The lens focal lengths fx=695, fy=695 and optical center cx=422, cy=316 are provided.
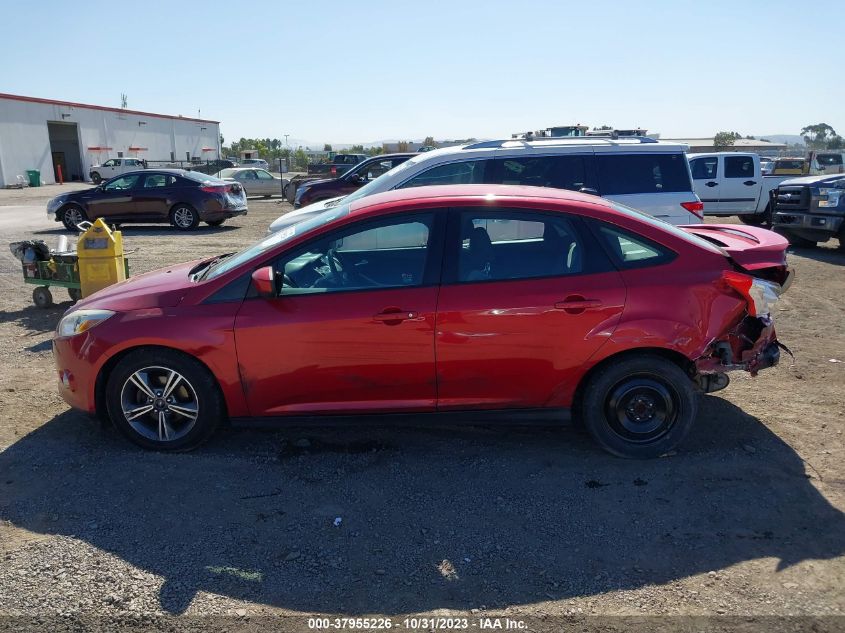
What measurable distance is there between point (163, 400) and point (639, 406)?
3.05 meters

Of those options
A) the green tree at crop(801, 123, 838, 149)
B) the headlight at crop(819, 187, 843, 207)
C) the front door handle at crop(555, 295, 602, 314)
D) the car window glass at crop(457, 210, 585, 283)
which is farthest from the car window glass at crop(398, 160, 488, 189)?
the green tree at crop(801, 123, 838, 149)

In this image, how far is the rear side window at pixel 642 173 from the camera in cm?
822

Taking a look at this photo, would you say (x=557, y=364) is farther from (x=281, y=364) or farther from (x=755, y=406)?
(x=755, y=406)

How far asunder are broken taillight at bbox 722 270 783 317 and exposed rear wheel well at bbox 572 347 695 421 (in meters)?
0.51

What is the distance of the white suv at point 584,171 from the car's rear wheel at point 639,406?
414 centimetres

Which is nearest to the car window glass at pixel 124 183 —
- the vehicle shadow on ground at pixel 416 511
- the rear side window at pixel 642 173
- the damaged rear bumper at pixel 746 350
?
the rear side window at pixel 642 173

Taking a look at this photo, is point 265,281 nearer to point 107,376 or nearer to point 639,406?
point 107,376

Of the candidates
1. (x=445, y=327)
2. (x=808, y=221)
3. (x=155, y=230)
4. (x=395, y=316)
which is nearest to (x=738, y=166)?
(x=808, y=221)

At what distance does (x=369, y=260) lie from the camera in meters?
4.43

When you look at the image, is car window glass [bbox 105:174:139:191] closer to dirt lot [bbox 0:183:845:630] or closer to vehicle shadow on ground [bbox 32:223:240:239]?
vehicle shadow on ground [bbox 32:223:240:239]

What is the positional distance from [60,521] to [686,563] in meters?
3.31

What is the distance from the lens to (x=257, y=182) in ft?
97.0

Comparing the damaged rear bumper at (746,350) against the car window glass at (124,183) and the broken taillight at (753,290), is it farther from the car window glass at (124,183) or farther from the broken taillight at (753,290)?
the car window glass at (124,183)

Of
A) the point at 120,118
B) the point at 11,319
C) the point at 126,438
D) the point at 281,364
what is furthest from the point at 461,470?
the point at 120,118
